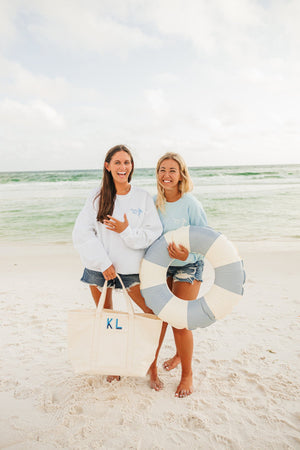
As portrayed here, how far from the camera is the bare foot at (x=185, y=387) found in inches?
78.0

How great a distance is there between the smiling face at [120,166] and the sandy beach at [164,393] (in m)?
1.30

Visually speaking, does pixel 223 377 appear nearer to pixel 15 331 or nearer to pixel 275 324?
pixel 275 324

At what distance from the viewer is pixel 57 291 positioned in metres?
3.81

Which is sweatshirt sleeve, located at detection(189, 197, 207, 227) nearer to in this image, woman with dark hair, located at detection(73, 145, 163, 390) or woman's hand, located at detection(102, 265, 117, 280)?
woman with dark hair, located at detection(73, 145, 163, 390)

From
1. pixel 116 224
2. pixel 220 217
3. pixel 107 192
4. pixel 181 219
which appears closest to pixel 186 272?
pixel 181 219

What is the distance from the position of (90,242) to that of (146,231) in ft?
1.07

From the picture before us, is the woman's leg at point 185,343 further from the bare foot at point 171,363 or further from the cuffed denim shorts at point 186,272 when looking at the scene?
the bare foot at point 171,363

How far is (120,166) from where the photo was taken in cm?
195

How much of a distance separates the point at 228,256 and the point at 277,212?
8332mm

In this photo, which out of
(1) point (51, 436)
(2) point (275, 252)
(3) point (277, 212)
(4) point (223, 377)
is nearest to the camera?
(1) point (51, 436)

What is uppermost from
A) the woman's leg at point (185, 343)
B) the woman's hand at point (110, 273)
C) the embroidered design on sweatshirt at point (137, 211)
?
the embroidered design on sweatshirt at point (137, 211)

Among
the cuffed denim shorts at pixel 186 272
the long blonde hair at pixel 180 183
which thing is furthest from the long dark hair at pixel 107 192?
the cuffed denim shorts at pixel 186 272

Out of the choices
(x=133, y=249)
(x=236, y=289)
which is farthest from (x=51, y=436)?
(x=236, y=289)

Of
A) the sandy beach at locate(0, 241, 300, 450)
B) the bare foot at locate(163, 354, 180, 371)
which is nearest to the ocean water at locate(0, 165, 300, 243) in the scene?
the sandy beach at locate(0, 241, 300, 450)
